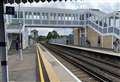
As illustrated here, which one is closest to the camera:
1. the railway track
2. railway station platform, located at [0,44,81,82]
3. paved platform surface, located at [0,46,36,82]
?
railway station platform, located at [0,44,81,82]

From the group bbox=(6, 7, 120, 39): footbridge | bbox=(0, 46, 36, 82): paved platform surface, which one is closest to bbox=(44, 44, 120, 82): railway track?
Answer: bbox=(0, 46, 36, 82): paved platform surface

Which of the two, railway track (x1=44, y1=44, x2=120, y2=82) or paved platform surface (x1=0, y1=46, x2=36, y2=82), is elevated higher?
paved platform surface (x1=0, y1=46, x2=36, y2=82)

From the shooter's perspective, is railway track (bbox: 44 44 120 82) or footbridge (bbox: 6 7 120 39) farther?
footbridge (bbox: 6 7 120 39)

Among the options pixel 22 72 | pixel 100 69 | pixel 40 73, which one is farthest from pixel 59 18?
pixel 40 73

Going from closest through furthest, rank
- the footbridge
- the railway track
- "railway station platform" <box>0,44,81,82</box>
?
"railway station platform" <box>0,44,81,82</box> → the railway track → the footbridge

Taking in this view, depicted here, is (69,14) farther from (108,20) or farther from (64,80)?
(64,80)

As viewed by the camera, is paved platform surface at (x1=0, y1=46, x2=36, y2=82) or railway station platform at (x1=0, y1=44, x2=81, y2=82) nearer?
railway station platform at (x1=0, y1=44, x2=81, y2=82)

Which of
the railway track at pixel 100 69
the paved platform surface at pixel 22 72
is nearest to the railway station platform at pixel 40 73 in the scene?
the paved platform surface at pixel 22 72

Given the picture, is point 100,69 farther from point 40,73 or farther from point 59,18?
point 59,18

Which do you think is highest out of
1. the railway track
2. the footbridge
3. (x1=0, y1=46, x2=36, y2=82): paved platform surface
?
the footbridge

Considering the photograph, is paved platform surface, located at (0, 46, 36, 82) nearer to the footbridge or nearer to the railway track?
the railway track

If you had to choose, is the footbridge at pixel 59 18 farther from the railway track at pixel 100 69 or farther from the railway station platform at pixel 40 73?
the railway station platform at pixel 40 73

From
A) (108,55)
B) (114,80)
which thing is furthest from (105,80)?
(108,55)

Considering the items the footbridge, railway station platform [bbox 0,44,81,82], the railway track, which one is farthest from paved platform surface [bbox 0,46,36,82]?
the footbridge
